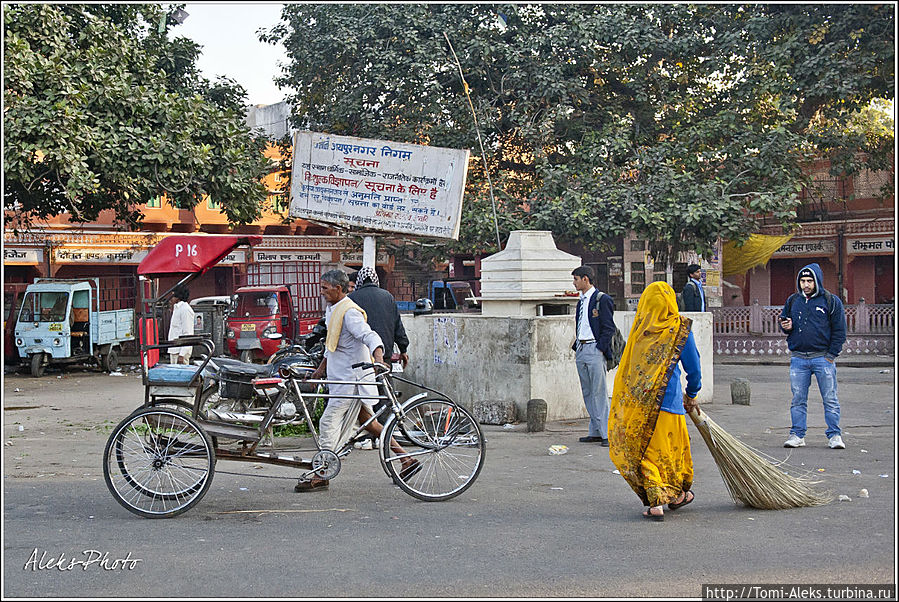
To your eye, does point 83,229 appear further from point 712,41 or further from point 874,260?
point 874,260

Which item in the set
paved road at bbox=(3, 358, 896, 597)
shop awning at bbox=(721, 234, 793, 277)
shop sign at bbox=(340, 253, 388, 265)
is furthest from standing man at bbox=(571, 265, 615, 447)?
shop sign at bbox=(340, 253, 388, 265)

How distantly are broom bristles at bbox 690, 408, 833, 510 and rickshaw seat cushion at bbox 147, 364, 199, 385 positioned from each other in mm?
3786

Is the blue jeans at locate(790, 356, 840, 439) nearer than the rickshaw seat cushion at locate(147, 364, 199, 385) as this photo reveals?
No

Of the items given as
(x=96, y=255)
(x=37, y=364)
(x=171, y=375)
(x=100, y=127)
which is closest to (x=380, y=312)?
(x=171, y=375)

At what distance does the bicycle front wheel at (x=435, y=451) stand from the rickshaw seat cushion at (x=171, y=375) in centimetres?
166

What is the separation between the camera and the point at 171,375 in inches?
287

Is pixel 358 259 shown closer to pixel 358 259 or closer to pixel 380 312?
pixel 358 259

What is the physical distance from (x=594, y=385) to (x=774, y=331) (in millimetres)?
16079

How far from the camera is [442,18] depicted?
22484mm

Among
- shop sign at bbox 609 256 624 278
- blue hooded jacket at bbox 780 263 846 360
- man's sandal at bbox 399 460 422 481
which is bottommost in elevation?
man's sandal at bbox 399 460 422 481

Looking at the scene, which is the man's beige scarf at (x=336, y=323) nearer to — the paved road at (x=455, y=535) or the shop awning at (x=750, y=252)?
the paved road at (x=455, y=535)

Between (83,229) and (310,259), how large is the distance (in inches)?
315

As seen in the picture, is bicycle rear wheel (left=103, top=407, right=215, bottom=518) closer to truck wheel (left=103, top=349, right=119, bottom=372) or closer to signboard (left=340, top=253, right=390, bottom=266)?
truck wheel (left=103, top=349, right=119, bottom=372)

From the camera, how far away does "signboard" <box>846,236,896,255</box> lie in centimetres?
2708
